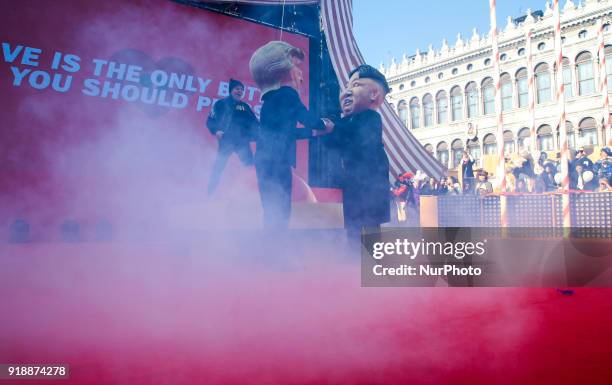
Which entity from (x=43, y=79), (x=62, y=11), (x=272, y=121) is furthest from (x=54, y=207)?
(x=272, y=121)

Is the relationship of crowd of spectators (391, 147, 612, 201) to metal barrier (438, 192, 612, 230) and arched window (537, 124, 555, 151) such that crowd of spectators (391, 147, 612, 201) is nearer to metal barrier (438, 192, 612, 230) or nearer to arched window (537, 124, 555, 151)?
metal barrier (438, 192, 612, 230)

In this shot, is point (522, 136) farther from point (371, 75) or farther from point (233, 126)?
point (371, 75)

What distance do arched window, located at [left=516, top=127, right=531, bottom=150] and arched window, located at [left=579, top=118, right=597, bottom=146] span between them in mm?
2232

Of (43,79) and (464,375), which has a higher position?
(43,79)

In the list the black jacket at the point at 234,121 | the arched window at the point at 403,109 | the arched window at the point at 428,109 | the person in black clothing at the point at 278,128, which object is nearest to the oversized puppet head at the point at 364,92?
the person in black clothing at the point at 278,128

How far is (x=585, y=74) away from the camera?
17984 mm

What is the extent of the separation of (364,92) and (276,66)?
0.76 metres

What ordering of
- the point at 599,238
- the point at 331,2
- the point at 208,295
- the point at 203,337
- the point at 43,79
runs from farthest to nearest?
the point at 331,2 → the point at 599,238 → the point at 43,79 → the point at 208,295 → the point at 203,337

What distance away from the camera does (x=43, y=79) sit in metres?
4.21

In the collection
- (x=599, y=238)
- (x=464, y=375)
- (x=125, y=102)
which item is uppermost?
(x=125, y=102)

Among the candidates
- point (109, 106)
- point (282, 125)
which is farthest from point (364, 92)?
point (109, 106)

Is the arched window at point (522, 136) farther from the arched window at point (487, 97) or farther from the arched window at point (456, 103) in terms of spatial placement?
the arched window at point (456, 103)

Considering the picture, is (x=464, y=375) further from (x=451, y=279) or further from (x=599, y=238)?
(x=599, y=238)

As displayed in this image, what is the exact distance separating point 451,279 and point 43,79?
4.41 m
